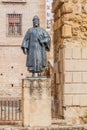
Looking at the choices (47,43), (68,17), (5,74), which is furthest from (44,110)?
(5,74)

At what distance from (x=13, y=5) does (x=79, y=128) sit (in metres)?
23.7

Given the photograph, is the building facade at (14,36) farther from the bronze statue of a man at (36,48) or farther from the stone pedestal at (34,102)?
the stone pedestal at (34,102)

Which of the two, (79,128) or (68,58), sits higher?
(68,58)

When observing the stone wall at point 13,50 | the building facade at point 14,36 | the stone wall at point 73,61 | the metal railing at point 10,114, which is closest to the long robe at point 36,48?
the stone wall at point 73,61

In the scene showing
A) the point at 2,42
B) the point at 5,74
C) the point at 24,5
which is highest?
the point at 24,5

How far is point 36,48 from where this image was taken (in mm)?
13914

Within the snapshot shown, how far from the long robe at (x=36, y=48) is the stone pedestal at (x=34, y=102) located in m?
0.44

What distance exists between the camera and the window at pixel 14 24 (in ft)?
120

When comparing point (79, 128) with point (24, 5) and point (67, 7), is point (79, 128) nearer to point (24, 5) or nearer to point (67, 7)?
point (67, 7)

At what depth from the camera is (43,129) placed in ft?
44.0

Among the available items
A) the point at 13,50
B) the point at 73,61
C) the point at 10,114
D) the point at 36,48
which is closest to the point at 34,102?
the point at 36,48

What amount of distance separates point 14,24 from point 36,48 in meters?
23.2

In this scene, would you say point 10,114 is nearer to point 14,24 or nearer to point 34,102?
point 34,102

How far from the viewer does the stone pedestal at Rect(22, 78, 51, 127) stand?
13.6 metres
